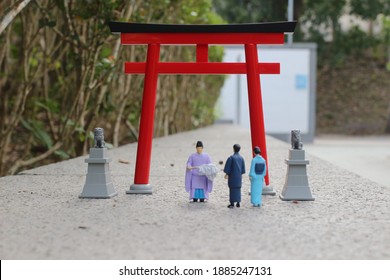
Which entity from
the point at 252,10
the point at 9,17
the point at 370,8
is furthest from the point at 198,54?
the point at 252,10

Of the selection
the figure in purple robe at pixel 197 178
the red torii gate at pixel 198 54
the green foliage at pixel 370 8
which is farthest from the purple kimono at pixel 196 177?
the green foliage at pixel 370 8

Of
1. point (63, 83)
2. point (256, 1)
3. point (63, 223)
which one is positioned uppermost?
point (256, 1)

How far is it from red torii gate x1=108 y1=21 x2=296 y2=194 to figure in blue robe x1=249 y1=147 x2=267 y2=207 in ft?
1.93

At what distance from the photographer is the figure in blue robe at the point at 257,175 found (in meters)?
4.07

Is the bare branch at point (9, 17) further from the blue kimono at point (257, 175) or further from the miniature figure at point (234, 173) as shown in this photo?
the blue kimono at point (257, 175)

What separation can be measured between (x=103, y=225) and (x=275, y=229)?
96 centimetres

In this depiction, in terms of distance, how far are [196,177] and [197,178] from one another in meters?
0.01

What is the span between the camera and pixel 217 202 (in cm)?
434

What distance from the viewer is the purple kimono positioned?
13.8 ft

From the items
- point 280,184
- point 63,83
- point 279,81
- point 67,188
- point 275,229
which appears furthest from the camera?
point 279,81

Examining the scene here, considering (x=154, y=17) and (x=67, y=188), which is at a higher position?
→ (x=154, y=17)

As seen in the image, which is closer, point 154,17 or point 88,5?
point 88,5

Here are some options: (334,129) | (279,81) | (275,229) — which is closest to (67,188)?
(275,229)

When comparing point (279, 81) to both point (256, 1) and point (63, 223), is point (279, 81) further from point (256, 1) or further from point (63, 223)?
point (63, 223)
